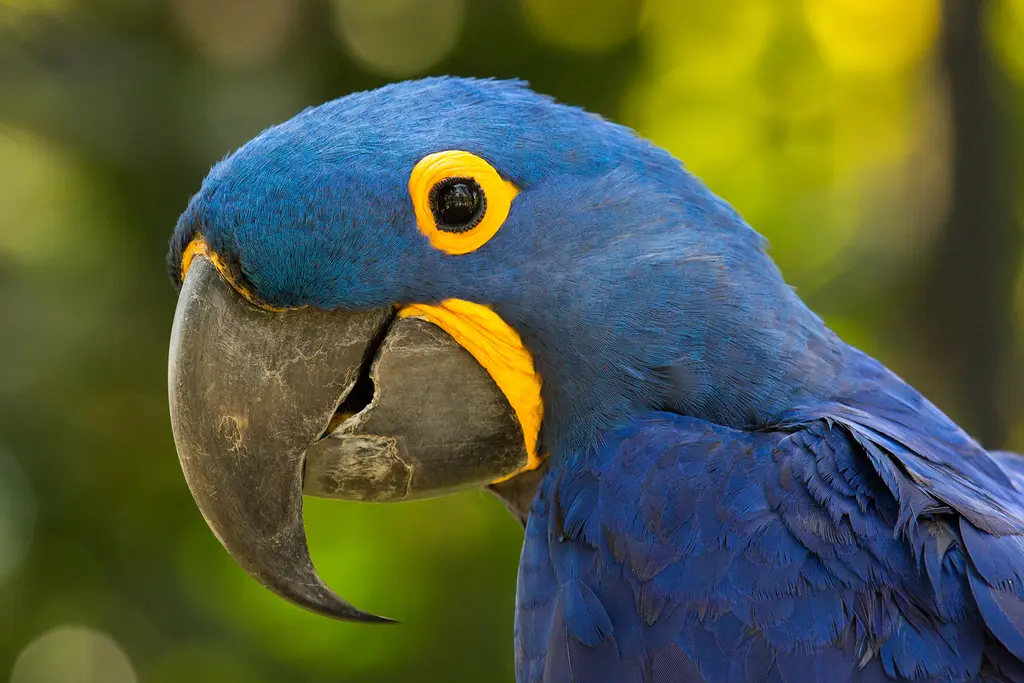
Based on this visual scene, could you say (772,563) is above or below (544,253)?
below

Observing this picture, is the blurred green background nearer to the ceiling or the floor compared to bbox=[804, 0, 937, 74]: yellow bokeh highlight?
nearer to the floor

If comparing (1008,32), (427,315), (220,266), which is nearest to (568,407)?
(427,315)

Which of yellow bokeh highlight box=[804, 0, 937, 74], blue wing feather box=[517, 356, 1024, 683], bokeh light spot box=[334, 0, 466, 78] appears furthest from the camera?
yellow bokeh highlight box=[804, 0, 937, 74]

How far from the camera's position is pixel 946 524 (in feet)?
3.99

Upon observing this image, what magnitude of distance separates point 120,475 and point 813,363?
279cm

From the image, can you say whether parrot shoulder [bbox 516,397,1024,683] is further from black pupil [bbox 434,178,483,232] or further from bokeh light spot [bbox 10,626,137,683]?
bokeh light spot [bbox 10,626,137,683]

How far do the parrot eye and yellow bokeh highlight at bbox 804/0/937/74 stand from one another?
12.8 ft

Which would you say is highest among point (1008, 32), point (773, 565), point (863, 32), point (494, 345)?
point (863, 32)

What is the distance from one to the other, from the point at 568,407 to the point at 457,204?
353 mm

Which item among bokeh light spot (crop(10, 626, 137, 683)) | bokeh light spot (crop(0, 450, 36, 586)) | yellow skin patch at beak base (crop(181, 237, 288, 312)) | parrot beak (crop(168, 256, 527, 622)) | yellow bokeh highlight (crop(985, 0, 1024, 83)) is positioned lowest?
bokeh light spot (crop(10, 626, 137, 683))

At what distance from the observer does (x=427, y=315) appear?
1413 mm

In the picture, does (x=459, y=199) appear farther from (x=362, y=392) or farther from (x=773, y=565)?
(x=773, y=565)

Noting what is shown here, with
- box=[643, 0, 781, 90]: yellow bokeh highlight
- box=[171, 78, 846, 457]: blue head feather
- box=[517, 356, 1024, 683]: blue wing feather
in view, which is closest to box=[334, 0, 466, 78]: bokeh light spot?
box=[643, 0, 781, 90]: yellow bokeh highlight

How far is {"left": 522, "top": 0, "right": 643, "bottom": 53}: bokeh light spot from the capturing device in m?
3.78
